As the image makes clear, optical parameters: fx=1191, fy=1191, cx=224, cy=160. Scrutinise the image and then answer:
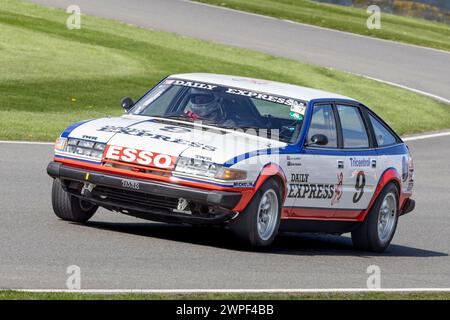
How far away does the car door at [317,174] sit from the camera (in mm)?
11016

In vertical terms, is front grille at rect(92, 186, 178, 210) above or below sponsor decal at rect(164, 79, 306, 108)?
below

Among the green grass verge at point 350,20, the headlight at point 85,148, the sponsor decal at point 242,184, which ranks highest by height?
the headlight at point 85,148

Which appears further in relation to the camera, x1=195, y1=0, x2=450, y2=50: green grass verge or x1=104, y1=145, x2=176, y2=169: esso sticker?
x1=195, y1=0, x2=450, y2=50: green grass verge

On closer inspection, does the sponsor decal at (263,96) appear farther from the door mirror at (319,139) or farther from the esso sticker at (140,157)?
the esso sticker at (140,157)

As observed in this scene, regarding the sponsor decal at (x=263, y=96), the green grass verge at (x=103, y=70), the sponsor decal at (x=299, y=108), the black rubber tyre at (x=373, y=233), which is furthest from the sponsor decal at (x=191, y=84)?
the green grass verge at (x=103, y=70)

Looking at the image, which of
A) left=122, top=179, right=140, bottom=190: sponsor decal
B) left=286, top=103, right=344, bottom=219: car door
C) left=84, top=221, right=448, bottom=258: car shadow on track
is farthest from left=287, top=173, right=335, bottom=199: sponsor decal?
left=122, top=179, right=140, bottom=190: sponsor decal

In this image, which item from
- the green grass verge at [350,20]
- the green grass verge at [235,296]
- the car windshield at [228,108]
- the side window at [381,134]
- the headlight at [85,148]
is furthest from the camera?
the green grass verge at [350,20]

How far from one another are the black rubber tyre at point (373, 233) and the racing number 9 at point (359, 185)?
302 mm

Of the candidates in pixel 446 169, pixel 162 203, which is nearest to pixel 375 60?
pixel 446 169

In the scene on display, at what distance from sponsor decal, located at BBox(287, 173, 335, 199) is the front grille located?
123 cm

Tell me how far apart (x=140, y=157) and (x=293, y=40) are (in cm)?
2184

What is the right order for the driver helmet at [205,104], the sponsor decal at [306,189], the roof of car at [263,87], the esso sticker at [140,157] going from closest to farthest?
the esso sticker at [140,157] → the sponsor decal at [306,189] → the driver helmet at [205,104] → the roof of car at [263,87]

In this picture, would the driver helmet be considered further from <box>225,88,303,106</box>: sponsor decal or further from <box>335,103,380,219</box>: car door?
<box>335,103,380,219</box>: car door

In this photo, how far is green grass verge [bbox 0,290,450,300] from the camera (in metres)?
7.69
